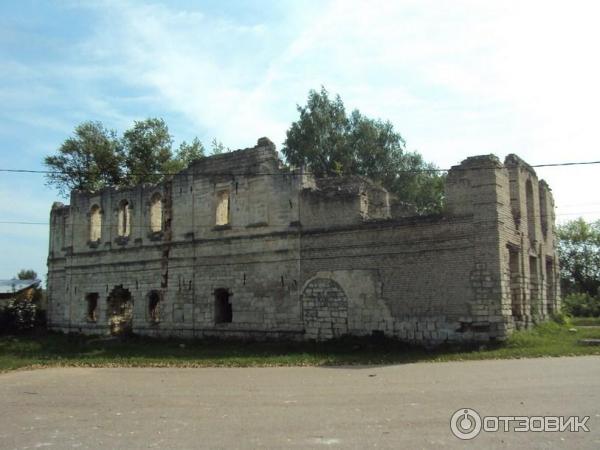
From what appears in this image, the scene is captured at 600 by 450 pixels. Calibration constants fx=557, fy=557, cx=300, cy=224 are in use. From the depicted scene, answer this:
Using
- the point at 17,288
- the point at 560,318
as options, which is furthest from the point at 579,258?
the point at 17,288

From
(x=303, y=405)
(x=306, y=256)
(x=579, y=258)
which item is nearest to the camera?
(x=303, y=405)

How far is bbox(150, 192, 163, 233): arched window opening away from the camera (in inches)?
969

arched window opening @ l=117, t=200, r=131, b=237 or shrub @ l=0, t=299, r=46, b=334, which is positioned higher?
arched window opening @ l=117, t=200, r=131, b=237

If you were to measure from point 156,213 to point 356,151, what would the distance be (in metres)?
19.3

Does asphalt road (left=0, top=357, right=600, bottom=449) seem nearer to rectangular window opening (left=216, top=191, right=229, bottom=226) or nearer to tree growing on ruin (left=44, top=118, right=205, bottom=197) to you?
rectangular window opening (left=216, top=191, right=229, bottom=226)

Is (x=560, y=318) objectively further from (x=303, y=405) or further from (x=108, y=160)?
(x=108, y=160)

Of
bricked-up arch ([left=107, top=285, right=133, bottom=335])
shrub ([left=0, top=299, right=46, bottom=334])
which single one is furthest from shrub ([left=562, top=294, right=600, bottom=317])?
shrub ([left=0, top=299, right=46, bottom=334])

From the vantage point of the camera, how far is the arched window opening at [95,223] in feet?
89.6

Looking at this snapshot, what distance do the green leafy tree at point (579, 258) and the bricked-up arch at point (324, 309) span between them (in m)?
32.6

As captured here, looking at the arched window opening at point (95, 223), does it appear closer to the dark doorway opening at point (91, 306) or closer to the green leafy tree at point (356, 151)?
the dark doorway opening at point (91, 306)

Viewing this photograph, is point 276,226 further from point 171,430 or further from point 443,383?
point 171,430

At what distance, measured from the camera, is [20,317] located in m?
28.8

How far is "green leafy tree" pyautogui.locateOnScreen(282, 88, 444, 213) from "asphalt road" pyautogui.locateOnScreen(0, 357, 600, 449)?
26.5 m

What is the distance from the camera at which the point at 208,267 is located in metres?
22.2
